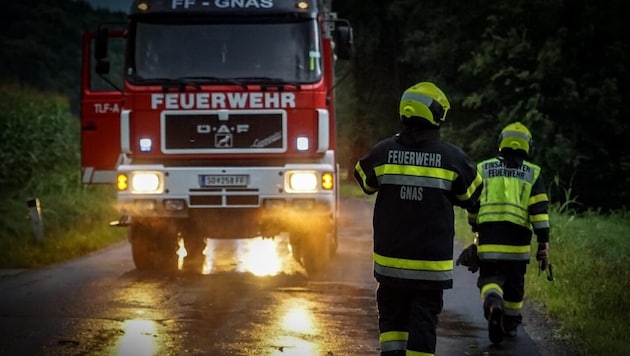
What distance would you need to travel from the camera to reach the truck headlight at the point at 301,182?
434 inches

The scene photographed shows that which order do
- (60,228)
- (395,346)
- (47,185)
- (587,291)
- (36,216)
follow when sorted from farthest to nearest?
(47,185) < (60,228) < (36,216) < (587,291) < (395,346)

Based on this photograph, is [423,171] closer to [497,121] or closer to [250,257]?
[250,257]

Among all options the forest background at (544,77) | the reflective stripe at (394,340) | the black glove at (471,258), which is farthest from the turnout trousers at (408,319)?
the forest background at (544,77)

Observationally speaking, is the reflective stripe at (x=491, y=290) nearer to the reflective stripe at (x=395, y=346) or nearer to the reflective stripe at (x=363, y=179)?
→ the reflective stripe at (x=395, y=346)

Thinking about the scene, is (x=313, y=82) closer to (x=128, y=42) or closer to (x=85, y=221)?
(x=128, y=42)

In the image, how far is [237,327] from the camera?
8.17m

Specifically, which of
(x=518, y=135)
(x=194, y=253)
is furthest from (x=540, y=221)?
(x=194, y=253)

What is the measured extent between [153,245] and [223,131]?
176 centimetres

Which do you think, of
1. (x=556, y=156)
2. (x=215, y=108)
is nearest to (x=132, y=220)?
(x=215, y=108)

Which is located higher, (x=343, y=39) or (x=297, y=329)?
(x=343, y=39)

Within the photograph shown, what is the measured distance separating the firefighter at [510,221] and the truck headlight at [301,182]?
11.6 feet

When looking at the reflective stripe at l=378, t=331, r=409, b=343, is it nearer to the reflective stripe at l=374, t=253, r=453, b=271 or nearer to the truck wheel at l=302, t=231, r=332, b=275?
the reflective stripe at l=374, t=253, r=453, b=271

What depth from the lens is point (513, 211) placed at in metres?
7.66

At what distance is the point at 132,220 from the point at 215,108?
1582mm
